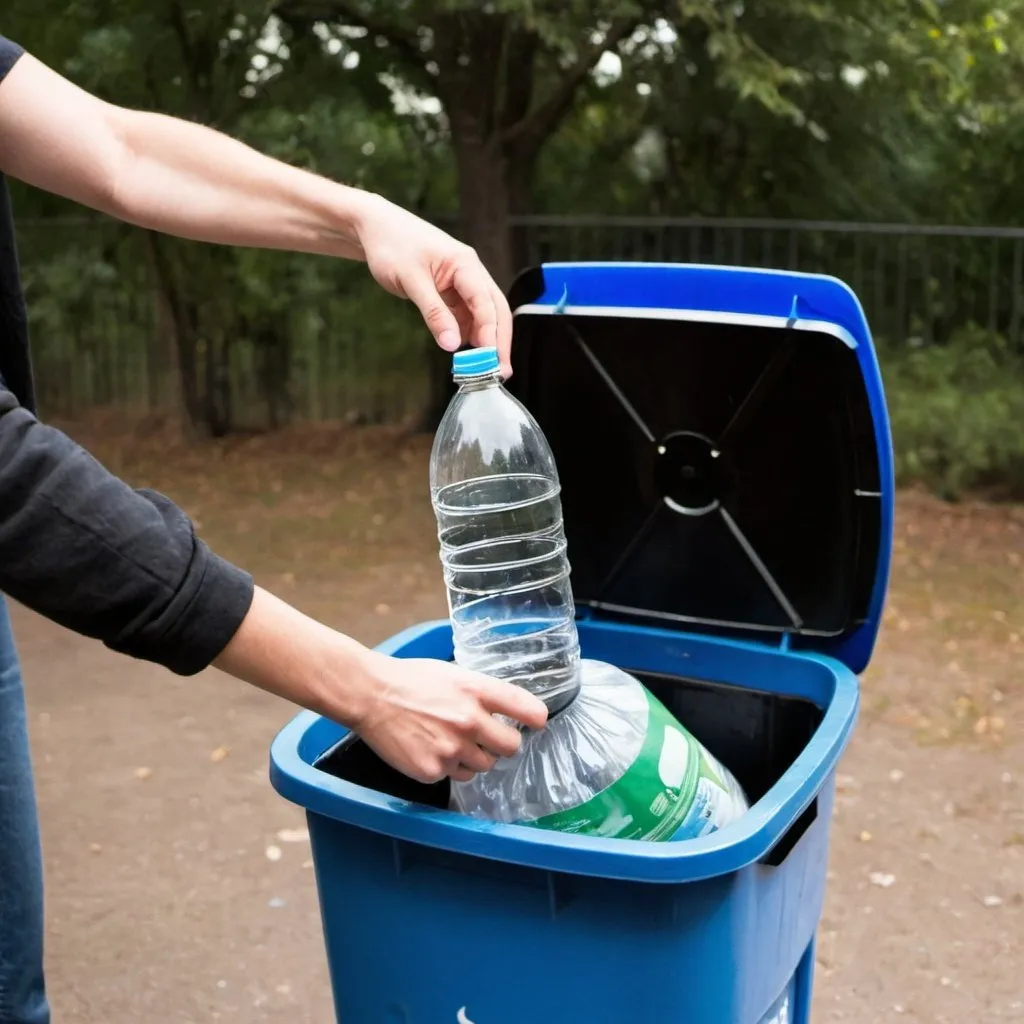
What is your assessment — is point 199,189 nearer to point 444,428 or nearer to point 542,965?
point 444,428

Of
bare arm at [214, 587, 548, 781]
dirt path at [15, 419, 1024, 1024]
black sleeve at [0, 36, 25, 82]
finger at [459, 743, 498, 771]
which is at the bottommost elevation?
dirt path at [15, 419, 1024, 1024]

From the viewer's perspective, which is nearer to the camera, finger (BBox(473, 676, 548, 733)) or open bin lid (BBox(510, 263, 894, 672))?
finger (BBox(473, 676, 548, 733))

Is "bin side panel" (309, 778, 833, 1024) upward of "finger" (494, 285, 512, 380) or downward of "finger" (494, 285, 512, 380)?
downward

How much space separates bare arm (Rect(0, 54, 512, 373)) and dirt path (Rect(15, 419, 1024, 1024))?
5.61 feet

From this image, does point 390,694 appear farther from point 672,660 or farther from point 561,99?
point 561,99

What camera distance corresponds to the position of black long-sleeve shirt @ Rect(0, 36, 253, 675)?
1.03 m

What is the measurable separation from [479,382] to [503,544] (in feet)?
1.50

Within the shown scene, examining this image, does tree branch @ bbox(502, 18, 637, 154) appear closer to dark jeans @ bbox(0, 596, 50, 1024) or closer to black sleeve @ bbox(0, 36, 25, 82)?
black sleeve @ bbox(0, 36, 25, 82)

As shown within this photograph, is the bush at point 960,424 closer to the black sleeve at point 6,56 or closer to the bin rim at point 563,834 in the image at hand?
the bin rim at point 563,834

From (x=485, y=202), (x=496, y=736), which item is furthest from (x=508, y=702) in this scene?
(x=485, y=202)

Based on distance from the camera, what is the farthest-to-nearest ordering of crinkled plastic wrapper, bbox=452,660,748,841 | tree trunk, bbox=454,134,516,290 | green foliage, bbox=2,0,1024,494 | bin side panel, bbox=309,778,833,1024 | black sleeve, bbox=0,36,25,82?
tree trunk, bbox=454,134,516,290
green foliage, bbox=2,0,1024,494
black sleeve, bbox=0,36,25,82
crinkled plastic wrapper, bbox=452,660,748,841
bin side panel, bbox=309,778,833,1024

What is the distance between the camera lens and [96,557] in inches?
40.7

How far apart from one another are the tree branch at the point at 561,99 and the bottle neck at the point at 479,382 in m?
4.89

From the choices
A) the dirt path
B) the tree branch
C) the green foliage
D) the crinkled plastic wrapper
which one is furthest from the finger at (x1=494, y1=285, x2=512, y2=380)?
the tree branch
